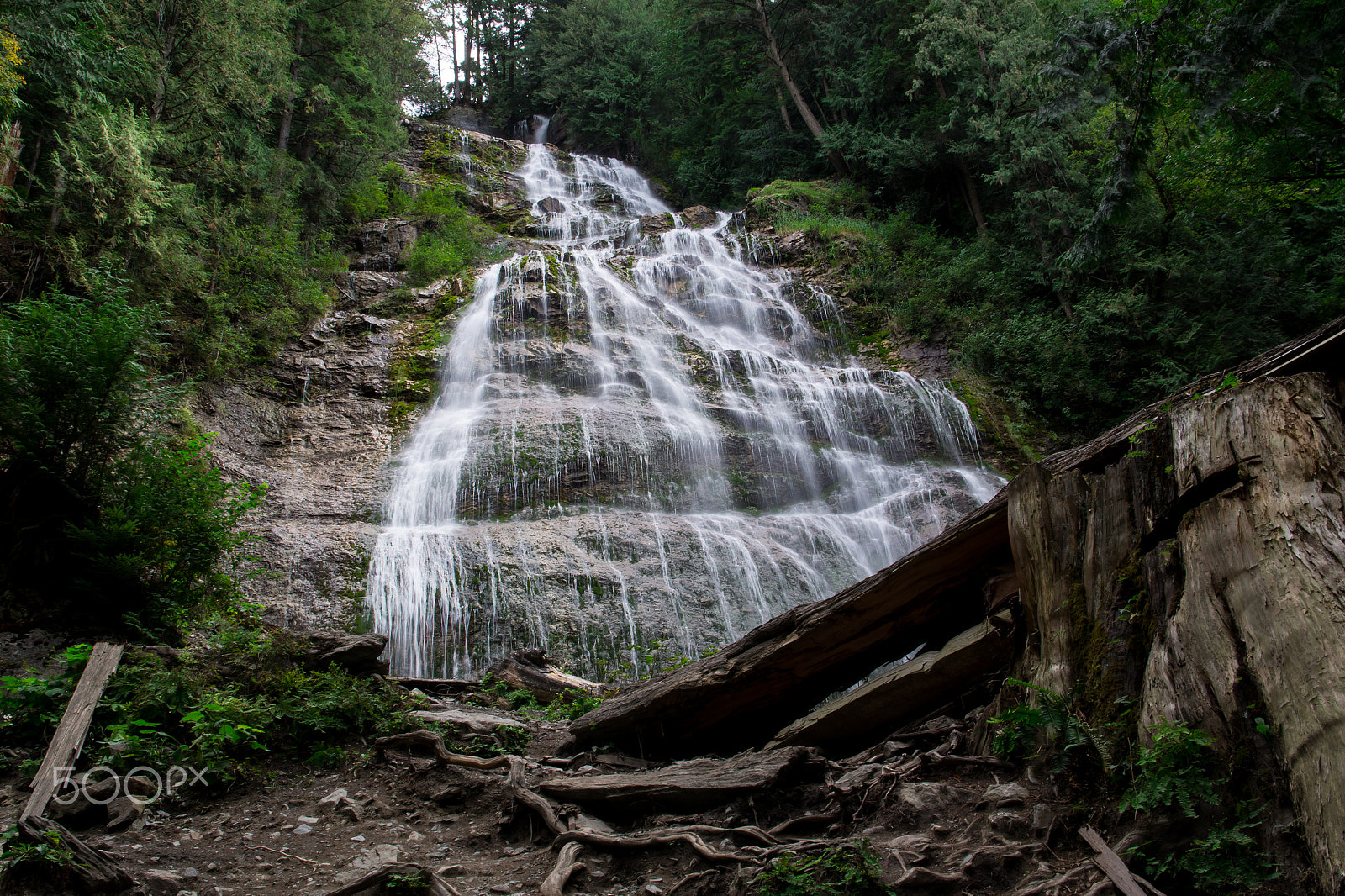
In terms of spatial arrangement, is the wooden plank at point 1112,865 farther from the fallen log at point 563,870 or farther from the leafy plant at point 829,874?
the fallen log at point 563,870

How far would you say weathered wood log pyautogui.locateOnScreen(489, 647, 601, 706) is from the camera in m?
6.95

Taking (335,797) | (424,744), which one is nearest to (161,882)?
(335,797)

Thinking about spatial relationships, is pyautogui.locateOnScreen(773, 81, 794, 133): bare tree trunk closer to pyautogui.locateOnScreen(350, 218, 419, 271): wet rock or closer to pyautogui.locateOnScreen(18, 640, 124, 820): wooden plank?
pyautogui.locateOnScreen(350, 218, 419, 271): wet rock

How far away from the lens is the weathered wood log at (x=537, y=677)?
22.8ft

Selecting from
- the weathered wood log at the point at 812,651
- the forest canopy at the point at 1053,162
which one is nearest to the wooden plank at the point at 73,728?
the weathered wood log at the point at 812,651

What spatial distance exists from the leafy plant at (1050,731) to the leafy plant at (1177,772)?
330mm

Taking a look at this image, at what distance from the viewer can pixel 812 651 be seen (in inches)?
168

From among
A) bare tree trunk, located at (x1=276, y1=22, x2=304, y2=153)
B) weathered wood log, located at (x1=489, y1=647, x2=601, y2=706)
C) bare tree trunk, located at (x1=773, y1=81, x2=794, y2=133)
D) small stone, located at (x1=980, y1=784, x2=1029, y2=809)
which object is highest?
bare tree trunk, located at (x1=773, y1=81, x2=794, y2=133)

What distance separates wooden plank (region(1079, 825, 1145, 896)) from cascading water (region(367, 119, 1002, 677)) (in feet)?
21.4

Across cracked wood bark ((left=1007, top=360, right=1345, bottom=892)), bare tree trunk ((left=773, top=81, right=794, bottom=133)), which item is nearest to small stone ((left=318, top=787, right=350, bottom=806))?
cracked wood bark ((left=1007, top=360, right=1345, bottom=892))

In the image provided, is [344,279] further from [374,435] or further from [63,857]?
[63,857]

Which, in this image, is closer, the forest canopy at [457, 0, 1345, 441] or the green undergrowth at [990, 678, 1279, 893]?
the green undergrowth at [990, 678, 1279, 893]

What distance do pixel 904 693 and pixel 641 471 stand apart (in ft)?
24.4

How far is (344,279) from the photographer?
1506 cm
